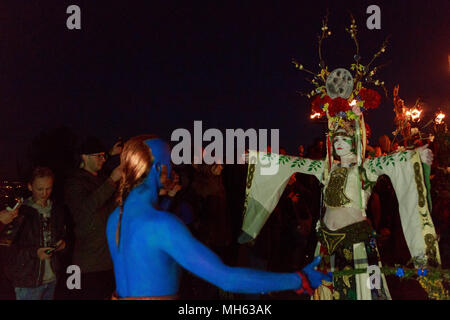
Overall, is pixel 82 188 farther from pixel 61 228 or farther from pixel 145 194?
pixel 145 194

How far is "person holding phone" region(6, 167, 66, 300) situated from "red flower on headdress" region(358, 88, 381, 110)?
9.07 ft

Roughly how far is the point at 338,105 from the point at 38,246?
9.19ft

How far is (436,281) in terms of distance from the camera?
3023 mm

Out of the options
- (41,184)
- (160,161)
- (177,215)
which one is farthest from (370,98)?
(41,184)

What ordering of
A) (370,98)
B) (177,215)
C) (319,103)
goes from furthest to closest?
(177,215) → (319,103) → (370,98)

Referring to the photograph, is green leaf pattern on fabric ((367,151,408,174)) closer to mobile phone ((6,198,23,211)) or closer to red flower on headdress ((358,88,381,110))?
red flower on headdress ((358,88,381,110))

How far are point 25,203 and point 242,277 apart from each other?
2553 mm

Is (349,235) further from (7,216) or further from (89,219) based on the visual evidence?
(7,216)

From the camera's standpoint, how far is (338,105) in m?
3.87

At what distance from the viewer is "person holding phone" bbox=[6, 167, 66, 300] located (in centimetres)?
344

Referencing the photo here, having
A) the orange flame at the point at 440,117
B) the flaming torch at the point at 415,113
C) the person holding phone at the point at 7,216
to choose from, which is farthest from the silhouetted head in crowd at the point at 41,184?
the orange flame at the point at 440,117

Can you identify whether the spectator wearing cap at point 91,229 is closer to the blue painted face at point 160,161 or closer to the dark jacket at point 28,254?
the dark jacket at point 28,254

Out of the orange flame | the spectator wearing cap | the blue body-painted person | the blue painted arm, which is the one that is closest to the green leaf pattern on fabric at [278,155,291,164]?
the spectator wearing cap
